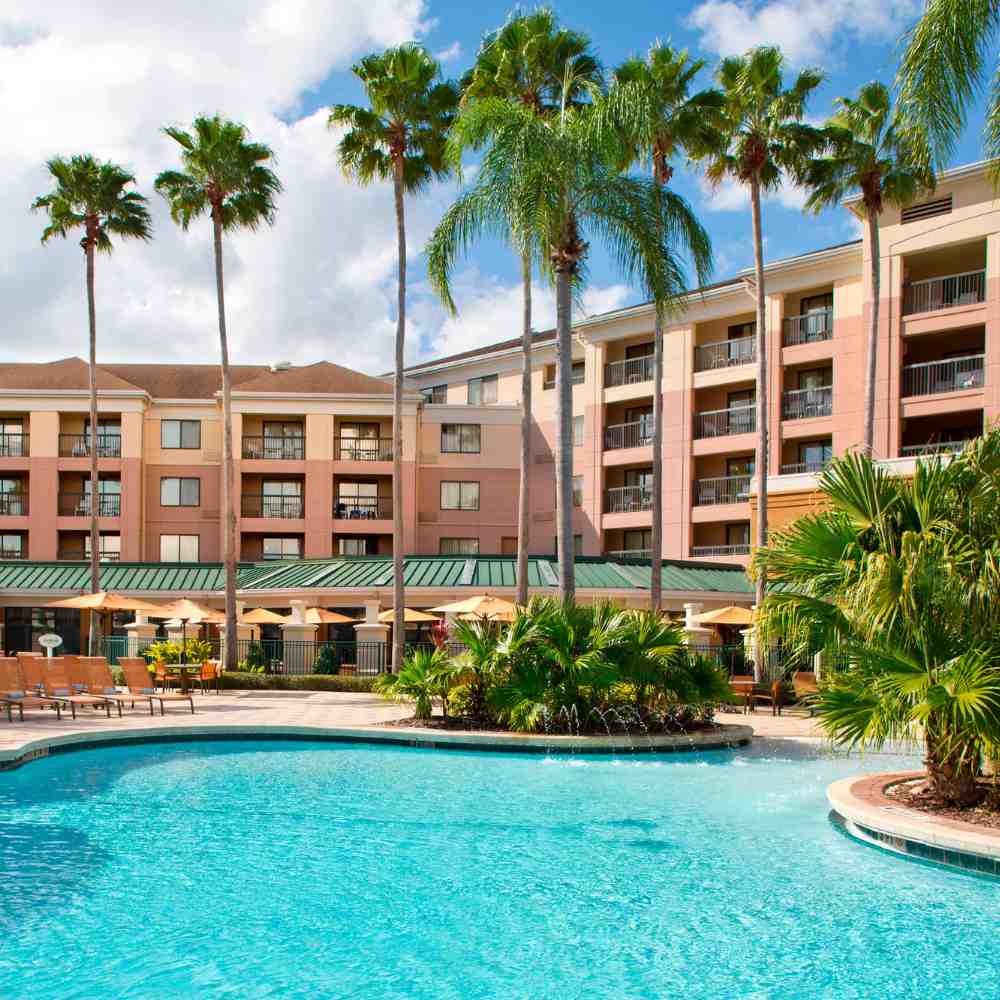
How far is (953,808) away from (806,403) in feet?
104

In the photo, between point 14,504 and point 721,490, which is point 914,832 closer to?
point 721,490

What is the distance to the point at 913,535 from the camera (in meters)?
10.5

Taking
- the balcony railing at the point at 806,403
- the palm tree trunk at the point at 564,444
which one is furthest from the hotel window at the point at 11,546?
the palm tree trunk at the point at 564,444

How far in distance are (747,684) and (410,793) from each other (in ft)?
39.5

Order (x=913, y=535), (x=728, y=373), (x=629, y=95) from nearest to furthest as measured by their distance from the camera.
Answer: (x=913, y=535), (x=629, y=95), (x=728, y=373)

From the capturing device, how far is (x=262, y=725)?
739 inches

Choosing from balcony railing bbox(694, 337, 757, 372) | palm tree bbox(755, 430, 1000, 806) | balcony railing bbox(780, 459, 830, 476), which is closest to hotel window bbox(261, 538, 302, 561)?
balcony railing bbox(694, 337, 757, 372)

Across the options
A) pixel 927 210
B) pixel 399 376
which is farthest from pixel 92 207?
pixel 927 210

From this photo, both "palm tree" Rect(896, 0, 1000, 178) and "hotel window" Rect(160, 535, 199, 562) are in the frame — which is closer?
"palm tree" Rect(896, 0, 1000, 178)

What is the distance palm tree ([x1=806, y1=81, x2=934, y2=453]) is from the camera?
31.1m

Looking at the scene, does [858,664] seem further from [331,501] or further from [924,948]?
[331,501]

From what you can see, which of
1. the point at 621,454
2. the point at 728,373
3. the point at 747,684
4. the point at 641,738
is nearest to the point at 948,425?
the point at 728,373

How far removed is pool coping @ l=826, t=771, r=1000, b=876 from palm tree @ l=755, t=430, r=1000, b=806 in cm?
70

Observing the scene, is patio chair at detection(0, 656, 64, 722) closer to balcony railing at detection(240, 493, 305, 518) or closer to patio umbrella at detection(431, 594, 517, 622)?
patio umbrella at detection(431, 594, 517, 622)
